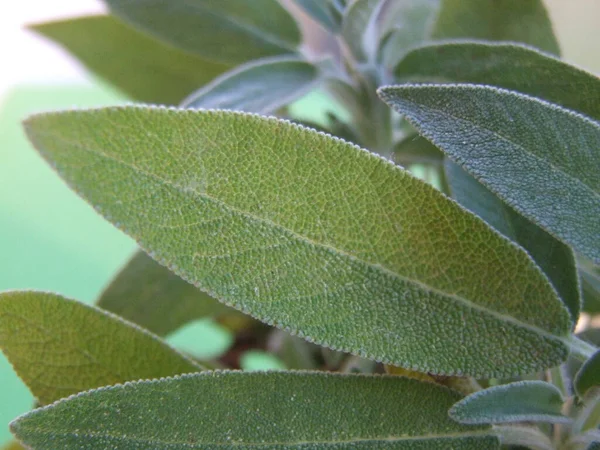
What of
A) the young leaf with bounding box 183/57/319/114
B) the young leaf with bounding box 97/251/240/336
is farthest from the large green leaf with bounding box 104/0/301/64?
the young leaf with bounding box 97/251/240/336

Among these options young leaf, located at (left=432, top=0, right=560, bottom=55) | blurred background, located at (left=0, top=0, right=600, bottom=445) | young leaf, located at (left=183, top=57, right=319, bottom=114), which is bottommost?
blurred background, located at (left=0, top=0, right=600, bottom=445)

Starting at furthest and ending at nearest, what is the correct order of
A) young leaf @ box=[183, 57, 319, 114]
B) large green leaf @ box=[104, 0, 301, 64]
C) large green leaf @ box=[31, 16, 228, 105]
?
large green leaf @ box=[31, 16, 228, 105] → large green leaf @ box=[104, 0, 301, 64] → young leaf @ box=[183, 57, 319, 114]

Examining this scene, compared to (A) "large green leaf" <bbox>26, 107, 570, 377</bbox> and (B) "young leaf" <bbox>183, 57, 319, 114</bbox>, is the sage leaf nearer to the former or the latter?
(A) "large green leaf" <bbox>26, 107, 570, 377</bbox>

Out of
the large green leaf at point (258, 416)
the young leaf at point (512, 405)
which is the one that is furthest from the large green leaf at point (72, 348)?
the young leaf at point (512, 405)

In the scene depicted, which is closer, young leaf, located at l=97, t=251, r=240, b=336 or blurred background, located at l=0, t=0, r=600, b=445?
young leaf, located at l=97, t=251, r=240, b=336

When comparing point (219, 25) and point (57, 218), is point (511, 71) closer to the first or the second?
point (219, 25)

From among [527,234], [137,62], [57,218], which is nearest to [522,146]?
[527,234]

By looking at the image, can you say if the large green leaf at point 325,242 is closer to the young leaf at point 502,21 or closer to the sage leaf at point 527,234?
the sage leaf at point 527,234

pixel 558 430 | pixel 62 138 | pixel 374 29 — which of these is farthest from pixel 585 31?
pixel 62 138
